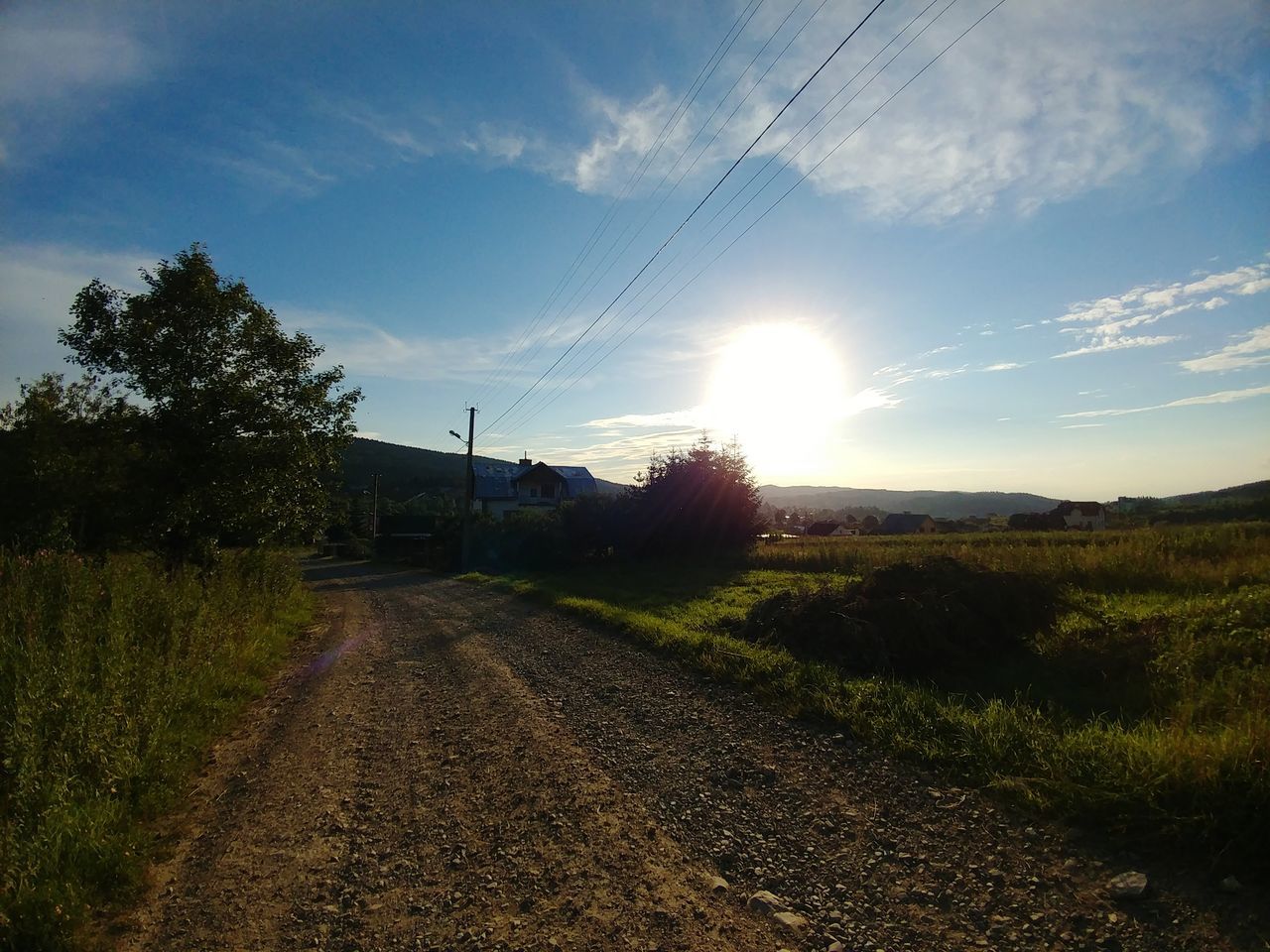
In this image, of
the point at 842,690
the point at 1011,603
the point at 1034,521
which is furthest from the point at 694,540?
the point at 1034,521

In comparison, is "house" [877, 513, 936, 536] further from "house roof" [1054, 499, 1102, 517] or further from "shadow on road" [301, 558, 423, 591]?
"shadow on road" [301, 558, 423, 591]

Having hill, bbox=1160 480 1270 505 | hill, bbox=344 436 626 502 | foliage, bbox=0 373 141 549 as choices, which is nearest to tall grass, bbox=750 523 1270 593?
foliage, bbox=0 373 141 549

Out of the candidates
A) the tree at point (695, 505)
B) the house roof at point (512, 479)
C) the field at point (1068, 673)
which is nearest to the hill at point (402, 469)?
the house roof at point (512, 479)

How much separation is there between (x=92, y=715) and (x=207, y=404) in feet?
30.5

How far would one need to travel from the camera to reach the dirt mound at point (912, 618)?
8211mm

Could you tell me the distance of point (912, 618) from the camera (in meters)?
8.45

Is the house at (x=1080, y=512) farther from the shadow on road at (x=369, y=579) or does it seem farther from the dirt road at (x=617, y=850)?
the dirt road at (x=617, y=850)

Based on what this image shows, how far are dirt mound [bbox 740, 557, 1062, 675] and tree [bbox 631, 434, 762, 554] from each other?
690 inches

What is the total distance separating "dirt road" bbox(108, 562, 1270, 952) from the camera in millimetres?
2963

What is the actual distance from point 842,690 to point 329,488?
1338 centimetres

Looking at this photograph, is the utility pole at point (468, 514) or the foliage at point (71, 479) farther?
the utility pole at point (468, 514)

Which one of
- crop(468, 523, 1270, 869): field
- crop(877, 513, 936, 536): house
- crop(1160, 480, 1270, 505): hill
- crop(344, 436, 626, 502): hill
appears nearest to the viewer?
crop(468, 523, 1270, 869): field

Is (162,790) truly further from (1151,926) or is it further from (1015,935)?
(1151,926)

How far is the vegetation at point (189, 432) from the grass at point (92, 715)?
3.35 m
